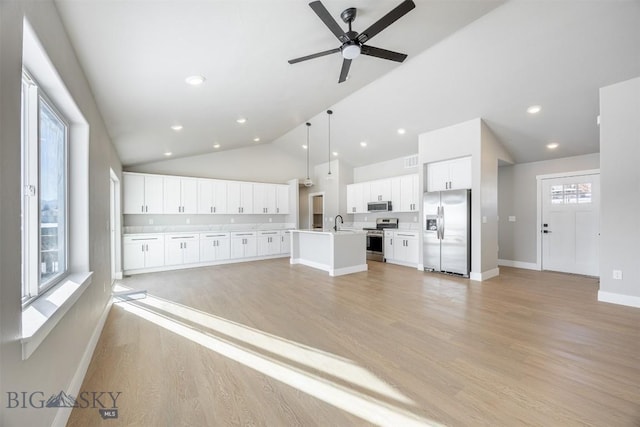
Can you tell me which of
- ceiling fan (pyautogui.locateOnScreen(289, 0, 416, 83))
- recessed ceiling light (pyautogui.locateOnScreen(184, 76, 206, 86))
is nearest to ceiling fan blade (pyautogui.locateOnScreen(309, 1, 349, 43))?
ceiling fan (pyautogui.locateOnScreen(289, 0, 416, 83))

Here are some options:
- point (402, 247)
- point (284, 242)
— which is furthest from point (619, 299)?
point (284, 242)

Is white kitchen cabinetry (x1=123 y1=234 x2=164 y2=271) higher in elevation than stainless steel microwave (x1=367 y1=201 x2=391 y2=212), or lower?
lower

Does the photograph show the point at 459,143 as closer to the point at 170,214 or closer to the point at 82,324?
the point at 82,324

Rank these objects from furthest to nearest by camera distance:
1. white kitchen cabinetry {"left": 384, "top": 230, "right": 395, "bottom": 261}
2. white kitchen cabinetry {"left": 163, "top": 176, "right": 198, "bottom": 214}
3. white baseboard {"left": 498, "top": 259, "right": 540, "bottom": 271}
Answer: white kitchen cabinetry {"left": 384, "top": 230, "right": 395, "bottom": 261} → white kitchen cabinetry {"left": 163, "top": 176, "right": 198, "bottom": 214} → white baseboard {"left": 498, "top": 259, "right": 540, "bottom": 271}

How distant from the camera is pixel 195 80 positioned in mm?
Result: 2809

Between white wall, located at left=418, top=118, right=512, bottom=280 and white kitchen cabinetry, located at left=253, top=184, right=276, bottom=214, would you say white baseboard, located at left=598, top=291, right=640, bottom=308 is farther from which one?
white kitchen cabinetry, located at left=253, top=184, right=276, bottom=214

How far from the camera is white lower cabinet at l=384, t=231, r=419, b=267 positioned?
6.38 meters

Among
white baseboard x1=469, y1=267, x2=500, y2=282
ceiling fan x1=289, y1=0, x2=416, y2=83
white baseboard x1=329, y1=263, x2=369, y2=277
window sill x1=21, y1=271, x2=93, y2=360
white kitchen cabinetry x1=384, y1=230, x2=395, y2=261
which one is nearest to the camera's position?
window sill x1=21, y1=271, x2=93, y2=360

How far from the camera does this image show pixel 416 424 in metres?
1.63

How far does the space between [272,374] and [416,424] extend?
42.7 inches

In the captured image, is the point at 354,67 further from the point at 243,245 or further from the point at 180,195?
the point at 243,245

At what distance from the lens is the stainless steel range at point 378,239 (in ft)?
23.6

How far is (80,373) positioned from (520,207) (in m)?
7.93

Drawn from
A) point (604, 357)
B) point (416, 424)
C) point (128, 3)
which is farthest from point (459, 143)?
point (128, 3)
